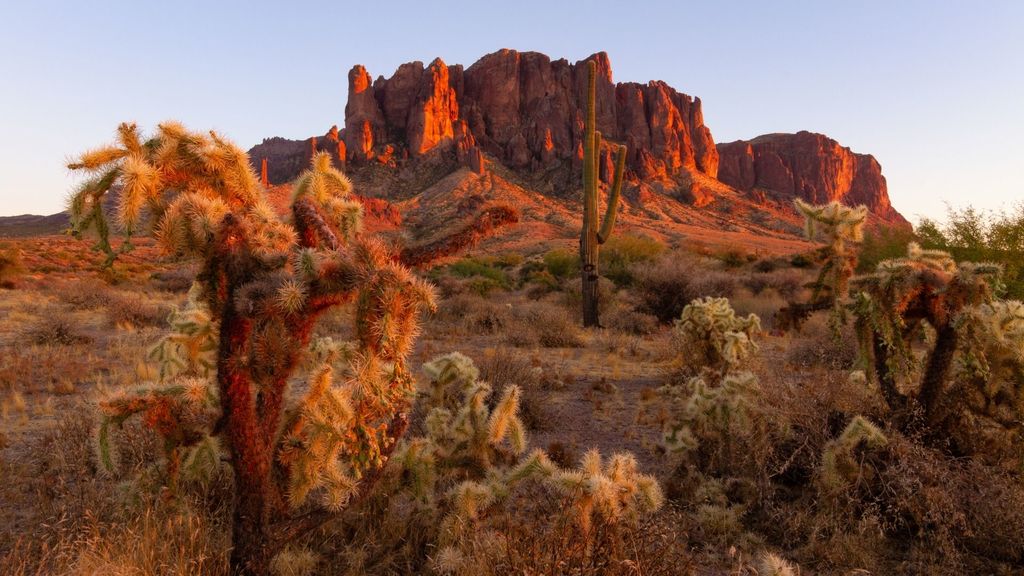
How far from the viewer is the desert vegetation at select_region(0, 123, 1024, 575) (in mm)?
2430

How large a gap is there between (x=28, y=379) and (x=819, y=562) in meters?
8.62

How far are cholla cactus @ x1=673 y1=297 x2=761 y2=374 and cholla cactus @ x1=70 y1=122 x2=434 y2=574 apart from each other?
537 cm

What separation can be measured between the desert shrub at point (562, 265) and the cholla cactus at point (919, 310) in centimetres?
1737

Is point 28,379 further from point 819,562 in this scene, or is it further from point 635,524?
point 819,562

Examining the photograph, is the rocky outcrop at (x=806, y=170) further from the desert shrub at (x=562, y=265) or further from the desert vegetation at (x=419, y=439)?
the desert vegetation at (x=419, y=439)

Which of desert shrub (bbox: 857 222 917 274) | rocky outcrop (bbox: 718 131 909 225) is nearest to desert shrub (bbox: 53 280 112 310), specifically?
desert shrub (bbox: 857 222 917 274)

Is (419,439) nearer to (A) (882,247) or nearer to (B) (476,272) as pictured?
(B) (476,272)

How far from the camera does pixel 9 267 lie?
744 inches

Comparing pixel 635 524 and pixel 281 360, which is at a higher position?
pixel 281 360

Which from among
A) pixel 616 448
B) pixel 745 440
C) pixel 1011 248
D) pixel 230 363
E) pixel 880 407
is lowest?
pixel 616 448

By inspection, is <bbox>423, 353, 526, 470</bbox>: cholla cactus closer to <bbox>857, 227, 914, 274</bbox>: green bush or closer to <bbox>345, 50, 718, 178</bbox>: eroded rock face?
<bbox>857, 227, 914, 274</bbox>: green bush

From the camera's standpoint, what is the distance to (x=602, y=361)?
908 cm

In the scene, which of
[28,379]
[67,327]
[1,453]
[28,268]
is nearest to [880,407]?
[1,453]

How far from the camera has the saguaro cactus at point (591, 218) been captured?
12250 millimetres
